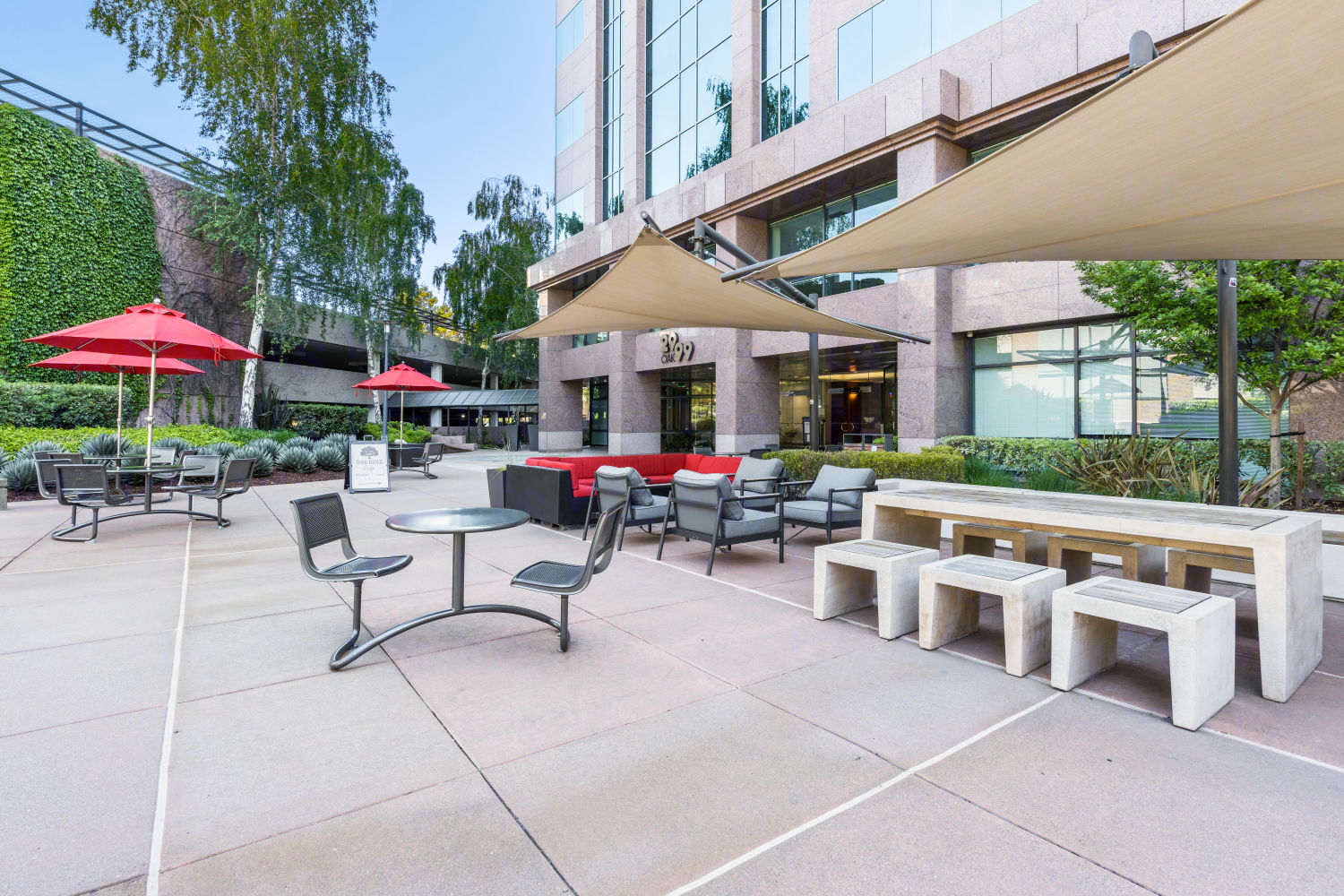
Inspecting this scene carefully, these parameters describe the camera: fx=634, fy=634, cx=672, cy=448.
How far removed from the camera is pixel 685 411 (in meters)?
23.1

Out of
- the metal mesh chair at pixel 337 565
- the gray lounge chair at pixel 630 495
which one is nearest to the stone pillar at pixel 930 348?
the gray lounge chair at pixel 630 495

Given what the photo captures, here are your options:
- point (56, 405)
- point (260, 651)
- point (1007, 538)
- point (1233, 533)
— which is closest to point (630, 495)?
point (1007, 538)

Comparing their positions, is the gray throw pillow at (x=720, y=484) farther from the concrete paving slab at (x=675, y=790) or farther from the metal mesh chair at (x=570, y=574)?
the concrete paving slab at (x=675, y=790)

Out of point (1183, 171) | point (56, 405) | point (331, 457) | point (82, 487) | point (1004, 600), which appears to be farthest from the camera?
point (331, 457)

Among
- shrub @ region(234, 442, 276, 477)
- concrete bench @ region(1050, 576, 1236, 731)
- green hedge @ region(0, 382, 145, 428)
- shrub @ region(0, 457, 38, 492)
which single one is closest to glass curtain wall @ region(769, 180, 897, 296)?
concrete bench @ region(1050, 576, 1236, 731)

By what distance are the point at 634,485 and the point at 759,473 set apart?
1545mm

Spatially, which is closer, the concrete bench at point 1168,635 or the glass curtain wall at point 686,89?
the concrete bench at point 1168,635

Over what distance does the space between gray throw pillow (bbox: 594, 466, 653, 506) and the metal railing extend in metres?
17.7

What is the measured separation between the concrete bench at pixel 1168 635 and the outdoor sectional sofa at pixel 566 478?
179 inches

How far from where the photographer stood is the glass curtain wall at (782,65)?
14516mm

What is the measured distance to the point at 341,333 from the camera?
25.8 metres

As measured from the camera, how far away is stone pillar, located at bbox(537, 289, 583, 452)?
922 inches

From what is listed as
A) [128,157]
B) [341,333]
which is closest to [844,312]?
[128,157]

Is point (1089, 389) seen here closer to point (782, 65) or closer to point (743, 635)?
point (743, 635)
